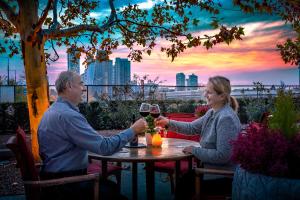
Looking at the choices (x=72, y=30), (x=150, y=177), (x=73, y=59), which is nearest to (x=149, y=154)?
(x=150, y=177)

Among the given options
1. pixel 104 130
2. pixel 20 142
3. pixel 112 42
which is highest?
pixel 112 42

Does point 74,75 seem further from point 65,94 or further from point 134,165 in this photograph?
point 134,165

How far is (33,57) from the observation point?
749 centimetres

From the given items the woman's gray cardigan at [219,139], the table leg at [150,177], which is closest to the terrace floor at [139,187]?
the table leg at [150,177]

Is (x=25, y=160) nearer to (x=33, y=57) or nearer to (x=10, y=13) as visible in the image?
(x=33, y=57)

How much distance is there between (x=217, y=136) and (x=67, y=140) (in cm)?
127

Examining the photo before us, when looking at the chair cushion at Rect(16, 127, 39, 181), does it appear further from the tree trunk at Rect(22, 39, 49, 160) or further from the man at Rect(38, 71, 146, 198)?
the tree trunk at Rect(22, 39, 49, 160)

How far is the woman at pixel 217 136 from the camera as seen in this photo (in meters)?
3.67

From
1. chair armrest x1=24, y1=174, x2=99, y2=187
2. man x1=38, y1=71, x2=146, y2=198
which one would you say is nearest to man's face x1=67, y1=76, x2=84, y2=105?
man x1=38, y1=71, x2=146, y2=198

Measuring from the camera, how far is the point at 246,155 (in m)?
2.39

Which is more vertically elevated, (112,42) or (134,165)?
(112,42)

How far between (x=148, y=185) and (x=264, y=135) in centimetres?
214

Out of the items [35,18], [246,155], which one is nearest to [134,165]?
[246,155]

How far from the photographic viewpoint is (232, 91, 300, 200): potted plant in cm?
222
